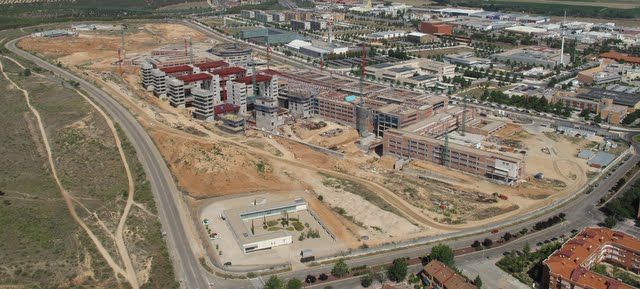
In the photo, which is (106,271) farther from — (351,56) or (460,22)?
(460,22)

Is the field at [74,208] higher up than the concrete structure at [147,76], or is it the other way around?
the concrete structure at [147,76]

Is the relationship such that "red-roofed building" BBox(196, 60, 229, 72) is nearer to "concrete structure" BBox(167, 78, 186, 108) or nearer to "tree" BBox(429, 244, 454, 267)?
"concrete structure" BBox(167, 78, 186, 108)

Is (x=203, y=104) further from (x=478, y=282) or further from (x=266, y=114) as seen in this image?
(x=478, y=282)

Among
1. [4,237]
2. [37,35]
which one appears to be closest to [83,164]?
[4,237]

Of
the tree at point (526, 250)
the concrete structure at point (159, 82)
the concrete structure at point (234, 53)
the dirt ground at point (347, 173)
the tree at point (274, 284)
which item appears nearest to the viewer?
the tree at point (274, 284)

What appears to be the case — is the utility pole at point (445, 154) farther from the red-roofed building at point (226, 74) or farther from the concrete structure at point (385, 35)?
the concrete structure at point (385, 35)

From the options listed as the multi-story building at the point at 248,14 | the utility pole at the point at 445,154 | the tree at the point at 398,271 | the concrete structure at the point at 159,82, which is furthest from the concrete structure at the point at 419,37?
the tree at the point at 398,271
